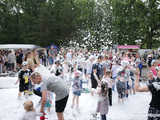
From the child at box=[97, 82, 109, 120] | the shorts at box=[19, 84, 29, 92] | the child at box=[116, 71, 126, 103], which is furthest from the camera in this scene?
the shorts at box=[19, 84, 29, 92]

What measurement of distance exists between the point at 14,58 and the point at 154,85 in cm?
1290

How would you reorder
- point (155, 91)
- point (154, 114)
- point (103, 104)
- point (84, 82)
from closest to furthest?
point (155, 91), point (154, 114), point (103, 104), point (84, 82)

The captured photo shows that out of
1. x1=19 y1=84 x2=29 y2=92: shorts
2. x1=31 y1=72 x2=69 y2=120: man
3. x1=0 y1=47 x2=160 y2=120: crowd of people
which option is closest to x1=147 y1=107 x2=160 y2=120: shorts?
x1=0 y1=47 x2=160 y2=120: crowd of people

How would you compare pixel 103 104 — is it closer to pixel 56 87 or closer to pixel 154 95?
pixel 154 95

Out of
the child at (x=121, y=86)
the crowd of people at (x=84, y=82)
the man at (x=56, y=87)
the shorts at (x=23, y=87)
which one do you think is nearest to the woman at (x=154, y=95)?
the crowd of people at (x=84, y=82)

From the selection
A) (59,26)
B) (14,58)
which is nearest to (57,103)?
(14,58)

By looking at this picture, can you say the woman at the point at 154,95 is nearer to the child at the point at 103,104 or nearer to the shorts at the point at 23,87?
the child at the point at 103,104

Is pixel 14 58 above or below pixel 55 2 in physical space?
below

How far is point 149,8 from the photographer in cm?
3338

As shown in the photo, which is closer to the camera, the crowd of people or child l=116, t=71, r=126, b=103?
the crowd of people

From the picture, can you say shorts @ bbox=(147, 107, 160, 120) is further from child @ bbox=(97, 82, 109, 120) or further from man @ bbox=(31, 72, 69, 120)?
man @ bbox=(31, 72, 69, 120)

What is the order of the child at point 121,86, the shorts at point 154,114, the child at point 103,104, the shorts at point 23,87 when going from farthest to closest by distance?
the shorts at point 23,87, the child at point 121,86, the child at point 103,104, the shorts at point 154,114

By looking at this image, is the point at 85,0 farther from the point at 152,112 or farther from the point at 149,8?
the point at 152,112

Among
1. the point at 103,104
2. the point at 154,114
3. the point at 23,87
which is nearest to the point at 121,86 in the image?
the point at 103,104
